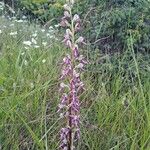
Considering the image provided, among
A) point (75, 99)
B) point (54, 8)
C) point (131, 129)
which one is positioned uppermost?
point (75, 99)

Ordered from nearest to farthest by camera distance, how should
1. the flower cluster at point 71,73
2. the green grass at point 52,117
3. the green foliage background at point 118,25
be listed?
the flower cluster at point 71,73 → the green grass at point 52,117 → the green foliage background at point 118,25

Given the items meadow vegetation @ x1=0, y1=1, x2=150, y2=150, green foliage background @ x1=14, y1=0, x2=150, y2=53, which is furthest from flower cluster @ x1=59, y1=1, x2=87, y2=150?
green foliage background @ x1=14, y1=0, x2=150, y2=53

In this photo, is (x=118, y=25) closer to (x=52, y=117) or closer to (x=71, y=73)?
(x=52, y=117)

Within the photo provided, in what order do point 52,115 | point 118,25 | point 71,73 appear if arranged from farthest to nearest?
point 118,25 < point 52,115 < point 71,73

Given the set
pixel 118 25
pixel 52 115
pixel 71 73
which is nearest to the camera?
pixel 71 73

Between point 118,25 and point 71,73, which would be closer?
point 71,73

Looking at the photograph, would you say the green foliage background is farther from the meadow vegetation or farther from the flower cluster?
the flower cluster

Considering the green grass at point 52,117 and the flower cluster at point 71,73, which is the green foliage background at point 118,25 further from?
the flower cluster at point 71,73

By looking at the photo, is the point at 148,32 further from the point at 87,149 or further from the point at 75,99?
the point at 75,99

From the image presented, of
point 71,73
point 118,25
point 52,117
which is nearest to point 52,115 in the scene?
point 52,117

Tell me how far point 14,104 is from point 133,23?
2.35m

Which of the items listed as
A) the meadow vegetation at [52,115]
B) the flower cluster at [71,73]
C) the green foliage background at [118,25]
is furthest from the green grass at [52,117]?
the green foliage background at [118,25]

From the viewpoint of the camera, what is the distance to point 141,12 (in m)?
4.48

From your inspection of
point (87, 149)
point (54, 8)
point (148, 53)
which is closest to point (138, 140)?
point (87, 149)
